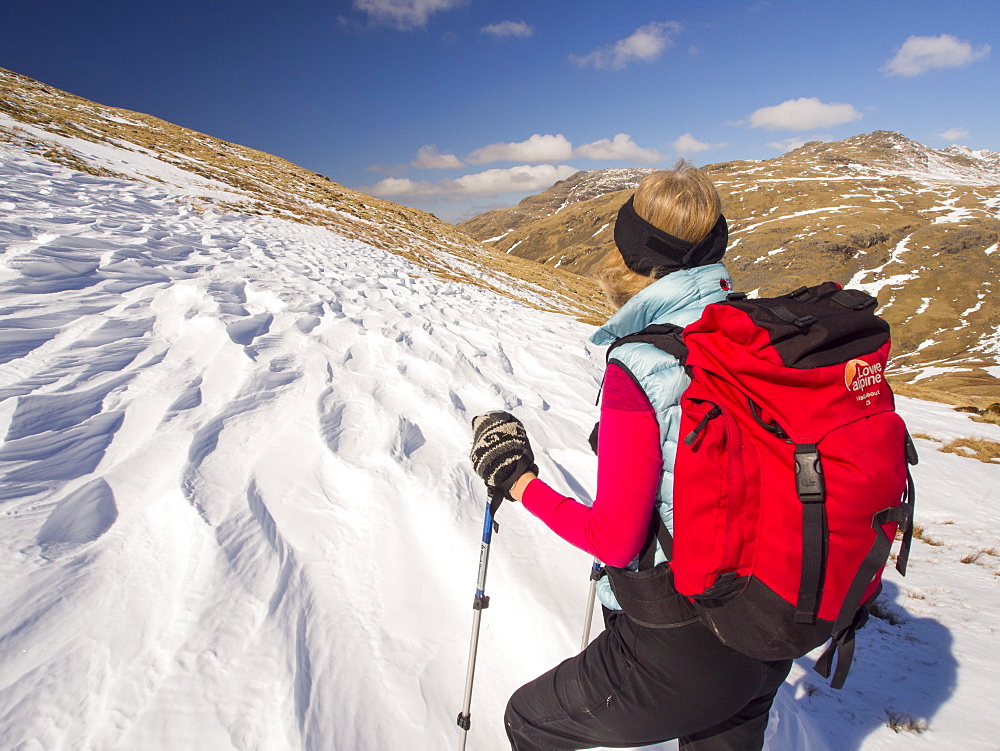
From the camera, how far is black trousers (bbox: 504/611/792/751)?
4.40 ft

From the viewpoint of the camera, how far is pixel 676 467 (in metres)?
1.20

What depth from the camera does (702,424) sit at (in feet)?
3.79

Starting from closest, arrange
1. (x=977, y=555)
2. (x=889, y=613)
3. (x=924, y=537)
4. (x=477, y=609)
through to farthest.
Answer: (x=477, y=609) → (x=889, y=613) → (x=977, y=555) → (x=924, y=537)

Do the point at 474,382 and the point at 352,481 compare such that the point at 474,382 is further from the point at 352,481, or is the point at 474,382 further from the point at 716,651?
the point at 716,651

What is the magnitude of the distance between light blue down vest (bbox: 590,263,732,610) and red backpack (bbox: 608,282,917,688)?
7 cm

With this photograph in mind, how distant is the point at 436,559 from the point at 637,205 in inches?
84.6

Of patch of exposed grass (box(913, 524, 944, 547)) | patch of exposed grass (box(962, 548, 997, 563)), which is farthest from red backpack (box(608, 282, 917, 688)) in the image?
patch of exposed grass (box(913, 524, 944, 547))

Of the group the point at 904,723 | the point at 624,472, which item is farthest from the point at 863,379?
the point at 904,723

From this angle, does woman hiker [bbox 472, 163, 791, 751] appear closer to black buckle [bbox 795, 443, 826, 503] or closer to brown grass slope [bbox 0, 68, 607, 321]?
black buckle [bbox 795, 443, 826, 503]

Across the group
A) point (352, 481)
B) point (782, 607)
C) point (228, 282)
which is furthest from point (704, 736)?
point (228, 282)

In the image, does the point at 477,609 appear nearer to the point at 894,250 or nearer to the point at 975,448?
the point at 975,448

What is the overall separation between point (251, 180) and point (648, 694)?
1424 inches

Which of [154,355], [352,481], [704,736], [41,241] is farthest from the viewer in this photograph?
[41,241]

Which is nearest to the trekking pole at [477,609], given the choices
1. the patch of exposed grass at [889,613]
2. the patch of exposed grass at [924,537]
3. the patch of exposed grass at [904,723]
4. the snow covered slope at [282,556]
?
the snow covered slope at [282,556]
